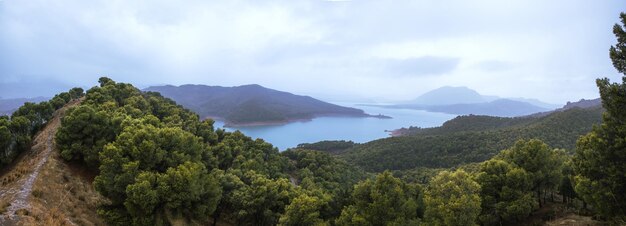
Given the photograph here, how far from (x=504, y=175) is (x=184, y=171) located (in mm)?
22014

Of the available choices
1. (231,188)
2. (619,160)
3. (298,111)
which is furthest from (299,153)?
(298,111)

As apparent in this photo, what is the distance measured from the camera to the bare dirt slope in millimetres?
15750

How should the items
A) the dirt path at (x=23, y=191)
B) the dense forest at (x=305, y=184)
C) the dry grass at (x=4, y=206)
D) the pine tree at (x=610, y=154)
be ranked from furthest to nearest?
1. the dense forest at (x=305, y=184)
2. the dirt path at (x=23, y=191)
3. the dry grass at (x=4, y=206)
4. the pine tree at (x=610, y=154)

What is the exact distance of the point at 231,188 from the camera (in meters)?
27.8

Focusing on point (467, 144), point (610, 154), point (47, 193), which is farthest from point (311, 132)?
point (610, 154)

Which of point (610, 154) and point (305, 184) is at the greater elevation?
point (610, 154)

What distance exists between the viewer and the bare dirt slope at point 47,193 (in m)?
15.8

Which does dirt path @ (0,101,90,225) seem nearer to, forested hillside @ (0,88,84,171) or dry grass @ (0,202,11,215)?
dry grass @ (0,202,11,215)

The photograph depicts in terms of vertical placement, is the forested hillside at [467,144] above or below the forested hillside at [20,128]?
below

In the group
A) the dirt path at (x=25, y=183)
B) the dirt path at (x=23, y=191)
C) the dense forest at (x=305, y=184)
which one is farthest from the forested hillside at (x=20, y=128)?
the dirt path at (x=23, y=191)

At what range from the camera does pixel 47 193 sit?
18.7m

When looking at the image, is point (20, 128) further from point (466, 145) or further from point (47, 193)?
point (466, 145)

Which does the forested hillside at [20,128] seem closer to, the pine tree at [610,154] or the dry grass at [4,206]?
the dry grass at [4,206]

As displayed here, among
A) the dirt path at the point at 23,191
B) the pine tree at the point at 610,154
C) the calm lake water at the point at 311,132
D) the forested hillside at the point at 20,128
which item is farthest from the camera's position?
the calm lake water at the point at 311,132
